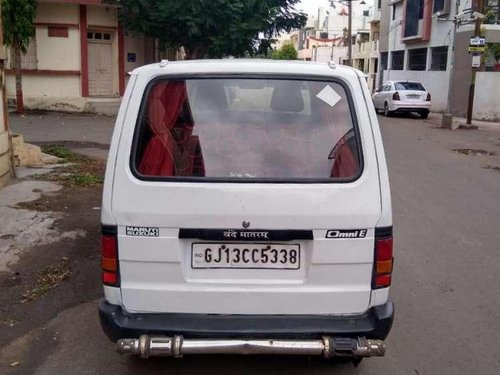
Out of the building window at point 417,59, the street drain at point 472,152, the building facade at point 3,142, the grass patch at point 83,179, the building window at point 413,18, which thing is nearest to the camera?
the building facade at point 3,142

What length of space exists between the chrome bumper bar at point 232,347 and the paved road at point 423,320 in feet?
2.42

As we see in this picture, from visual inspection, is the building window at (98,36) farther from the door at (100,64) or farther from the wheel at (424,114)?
the wheel at (424,114)

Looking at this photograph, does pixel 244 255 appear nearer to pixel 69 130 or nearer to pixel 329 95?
pixel 329 95

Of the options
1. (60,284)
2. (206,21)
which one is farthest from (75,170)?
(206,21)

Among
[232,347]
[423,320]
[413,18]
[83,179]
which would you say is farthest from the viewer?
[413,18]

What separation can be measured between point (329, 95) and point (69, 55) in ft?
61.2

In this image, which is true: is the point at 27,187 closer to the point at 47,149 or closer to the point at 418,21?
the point at 47,149

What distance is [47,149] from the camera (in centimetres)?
1219

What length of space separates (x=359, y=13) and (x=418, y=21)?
49.6 metres

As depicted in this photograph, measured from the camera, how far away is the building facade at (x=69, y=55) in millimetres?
19938

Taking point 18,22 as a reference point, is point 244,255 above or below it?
below

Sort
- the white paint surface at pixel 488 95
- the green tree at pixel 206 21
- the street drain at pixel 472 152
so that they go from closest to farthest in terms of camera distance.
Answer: the street drain at pixel 472 152 → the green tree at pixel 206 21 → the white paint surface at pixel 488 95

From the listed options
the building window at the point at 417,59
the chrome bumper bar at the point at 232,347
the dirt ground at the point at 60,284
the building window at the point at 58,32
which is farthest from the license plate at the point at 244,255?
the building window at the point at 417,59

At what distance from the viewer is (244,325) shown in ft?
10.2
